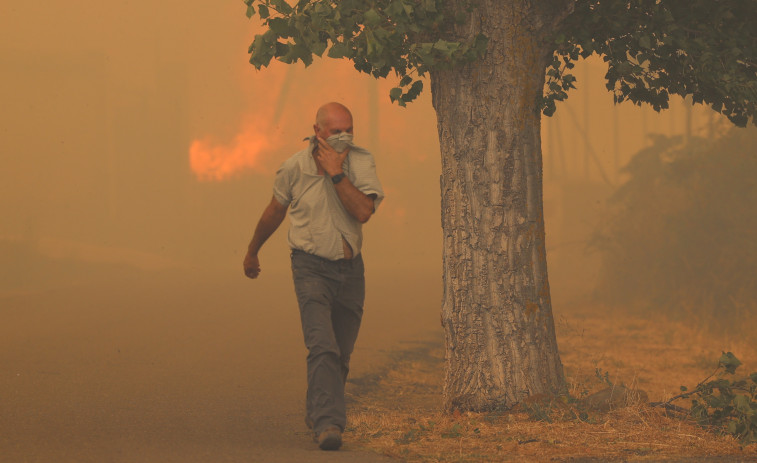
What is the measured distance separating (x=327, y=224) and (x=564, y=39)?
2.49 metres

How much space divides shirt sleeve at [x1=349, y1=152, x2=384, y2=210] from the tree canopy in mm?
927

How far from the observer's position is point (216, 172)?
43.3 m

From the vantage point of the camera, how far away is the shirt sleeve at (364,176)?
6109 mm

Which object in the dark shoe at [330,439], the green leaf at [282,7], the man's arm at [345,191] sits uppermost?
the green leaf at [282,7]

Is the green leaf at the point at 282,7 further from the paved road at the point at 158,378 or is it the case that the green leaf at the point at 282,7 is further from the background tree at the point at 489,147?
the paved road at the point at 158,378

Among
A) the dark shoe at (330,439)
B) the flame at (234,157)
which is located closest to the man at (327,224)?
the dark shoe at (330,439)

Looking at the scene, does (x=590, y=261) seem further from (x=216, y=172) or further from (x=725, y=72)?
(x=725, y=72)

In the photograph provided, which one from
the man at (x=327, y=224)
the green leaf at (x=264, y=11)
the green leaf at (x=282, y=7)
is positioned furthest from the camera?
the green leaf at (x=264, y=11)

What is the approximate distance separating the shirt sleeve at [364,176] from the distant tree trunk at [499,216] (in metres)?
1.15

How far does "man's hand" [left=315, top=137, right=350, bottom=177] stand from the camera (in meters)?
6.02

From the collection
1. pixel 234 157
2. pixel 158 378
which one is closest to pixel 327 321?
pixel 158 378

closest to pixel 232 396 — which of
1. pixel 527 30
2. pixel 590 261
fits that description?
pixel 527 30

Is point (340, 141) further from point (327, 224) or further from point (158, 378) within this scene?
point (158, 378)

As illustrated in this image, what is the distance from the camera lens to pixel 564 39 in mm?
7156
